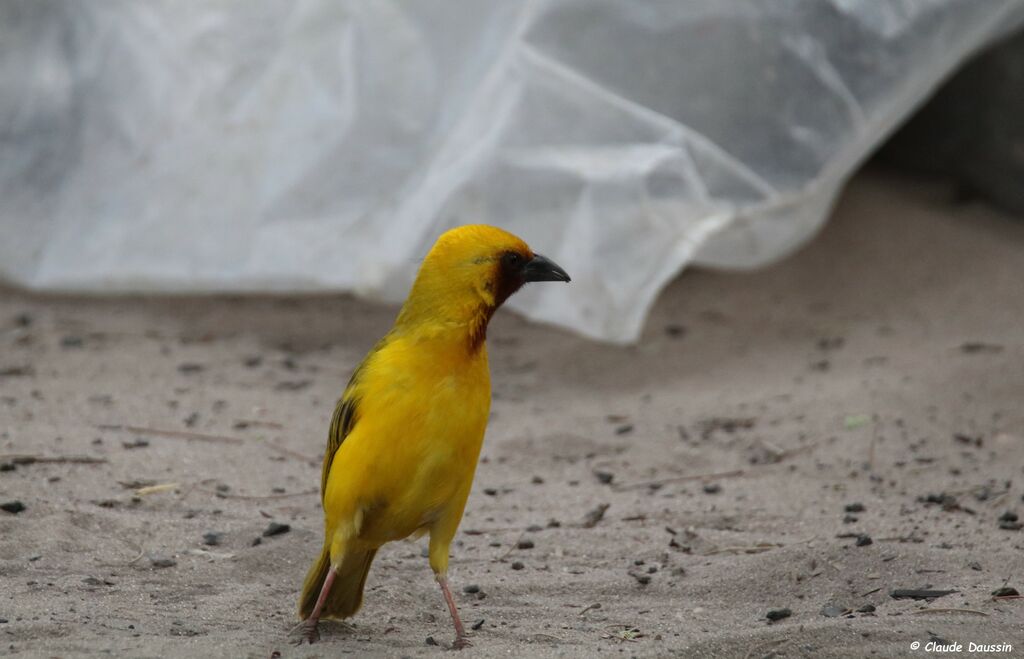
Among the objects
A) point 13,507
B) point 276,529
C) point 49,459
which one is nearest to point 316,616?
point 276,529

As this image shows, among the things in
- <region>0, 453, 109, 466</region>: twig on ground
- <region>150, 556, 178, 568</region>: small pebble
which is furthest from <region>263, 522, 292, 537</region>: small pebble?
<region>0, 453, 109, 466</region>: twig on ground

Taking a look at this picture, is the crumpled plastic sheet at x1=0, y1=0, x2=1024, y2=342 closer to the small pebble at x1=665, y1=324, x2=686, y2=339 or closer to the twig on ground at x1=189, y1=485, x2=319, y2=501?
the small pebble at x1=665, y1=324, x2=686, y2=339

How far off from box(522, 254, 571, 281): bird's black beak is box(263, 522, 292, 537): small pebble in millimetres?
1137

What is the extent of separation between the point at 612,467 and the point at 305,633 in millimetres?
1822

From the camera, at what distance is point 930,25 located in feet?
17.3

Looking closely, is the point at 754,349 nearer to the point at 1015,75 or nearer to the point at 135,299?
the point at 1015,75

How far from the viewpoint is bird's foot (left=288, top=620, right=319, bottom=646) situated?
290cm

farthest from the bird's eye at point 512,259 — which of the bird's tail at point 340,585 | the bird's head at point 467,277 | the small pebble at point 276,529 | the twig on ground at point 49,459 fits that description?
the twig on ground at point 49,459

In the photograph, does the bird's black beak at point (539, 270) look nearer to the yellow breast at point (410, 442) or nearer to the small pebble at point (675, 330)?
the yellow breast at point (410, 442)

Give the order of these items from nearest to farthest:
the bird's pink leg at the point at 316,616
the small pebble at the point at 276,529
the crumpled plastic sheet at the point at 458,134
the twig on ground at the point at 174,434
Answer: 1. the bird's pink leg at the point at 316,616
2. the small pebble at the point at 276,529
3. the twig on ground at the point at 174,434
4. the crumpled plastic sheet at the point at 458,134

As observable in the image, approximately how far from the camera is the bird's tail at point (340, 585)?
305cm

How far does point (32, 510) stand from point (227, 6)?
2839 millimetres

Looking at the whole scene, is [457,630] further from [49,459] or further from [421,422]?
[49,459]

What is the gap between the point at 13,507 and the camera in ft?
11.6
